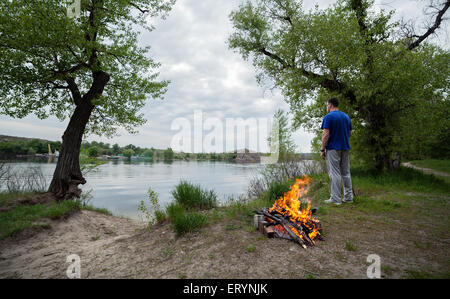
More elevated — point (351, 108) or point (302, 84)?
point (302, 84)

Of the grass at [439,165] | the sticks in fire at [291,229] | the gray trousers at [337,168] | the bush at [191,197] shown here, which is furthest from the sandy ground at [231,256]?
the grass at [439,165]

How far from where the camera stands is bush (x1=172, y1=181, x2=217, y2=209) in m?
4.84

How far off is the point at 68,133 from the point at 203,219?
257 inches

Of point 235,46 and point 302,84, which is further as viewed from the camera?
point 235,46

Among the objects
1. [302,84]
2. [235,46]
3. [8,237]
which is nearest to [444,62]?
[302,84]

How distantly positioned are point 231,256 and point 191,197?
2371 mm

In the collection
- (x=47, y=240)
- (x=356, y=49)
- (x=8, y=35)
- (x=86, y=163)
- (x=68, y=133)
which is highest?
(x=356, y=49)

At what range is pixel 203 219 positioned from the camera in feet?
12.0

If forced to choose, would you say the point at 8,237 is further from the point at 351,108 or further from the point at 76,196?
the point at 351,108

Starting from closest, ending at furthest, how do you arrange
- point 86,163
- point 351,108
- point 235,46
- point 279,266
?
point 279,266
point 86,163
point 351,108
point 235,46

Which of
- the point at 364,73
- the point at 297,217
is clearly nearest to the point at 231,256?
the point at 297,217

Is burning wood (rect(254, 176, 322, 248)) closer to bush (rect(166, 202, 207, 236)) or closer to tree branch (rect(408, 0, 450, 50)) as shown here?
bush (rect(166, 202, 207, 236))

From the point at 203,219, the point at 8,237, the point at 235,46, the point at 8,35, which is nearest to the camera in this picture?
the point at 203,219

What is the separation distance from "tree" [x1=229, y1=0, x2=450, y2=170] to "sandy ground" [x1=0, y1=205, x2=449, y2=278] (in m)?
6.60
